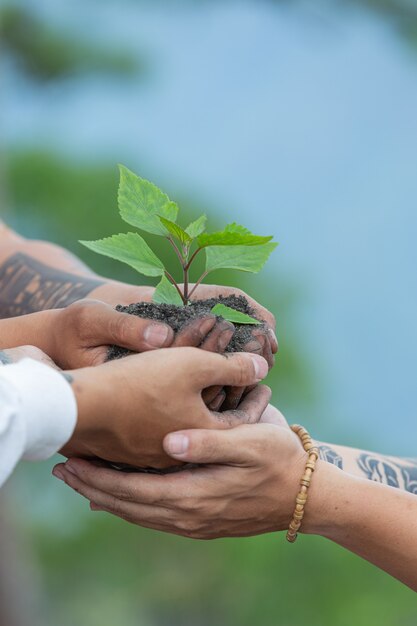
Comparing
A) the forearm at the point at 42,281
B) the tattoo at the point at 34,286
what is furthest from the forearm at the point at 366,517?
the tattoo at the point at 34,286

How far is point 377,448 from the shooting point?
5.14 meters

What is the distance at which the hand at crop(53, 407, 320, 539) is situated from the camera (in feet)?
4.09

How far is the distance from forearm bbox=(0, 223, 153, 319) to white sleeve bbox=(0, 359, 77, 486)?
0.60m

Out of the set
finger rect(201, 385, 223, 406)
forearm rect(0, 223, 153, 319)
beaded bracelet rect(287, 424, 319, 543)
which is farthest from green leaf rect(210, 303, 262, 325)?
forearm rect(0, 223, 153, 319)

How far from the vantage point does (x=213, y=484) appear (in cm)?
128

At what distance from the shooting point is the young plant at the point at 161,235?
51.8 inches

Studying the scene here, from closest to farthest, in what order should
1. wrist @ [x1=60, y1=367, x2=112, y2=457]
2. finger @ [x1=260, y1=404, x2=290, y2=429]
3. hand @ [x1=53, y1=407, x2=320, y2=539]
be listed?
wrist @ [x1=60, y1=367, x2=112, y2=457]
hand @ [x1=53, y1=407, x2=320, y2=539]
finger @ [x1=260, y1=404, x2=290, y2=429]

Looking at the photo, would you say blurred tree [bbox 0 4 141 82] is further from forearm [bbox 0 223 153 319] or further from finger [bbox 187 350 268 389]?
finger [bbox 187 350 268 389]

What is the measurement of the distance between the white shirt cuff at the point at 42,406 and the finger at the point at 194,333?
0.19m

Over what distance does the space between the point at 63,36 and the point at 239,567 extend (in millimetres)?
3308

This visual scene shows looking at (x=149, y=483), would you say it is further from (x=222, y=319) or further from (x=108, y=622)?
(x=108, y=622)

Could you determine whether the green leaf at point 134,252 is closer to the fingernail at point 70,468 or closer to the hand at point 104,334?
the hand at point 104,334

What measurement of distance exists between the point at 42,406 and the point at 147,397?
17 centimetres

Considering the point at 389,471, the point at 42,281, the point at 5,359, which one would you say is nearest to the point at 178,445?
the point at 5,359
